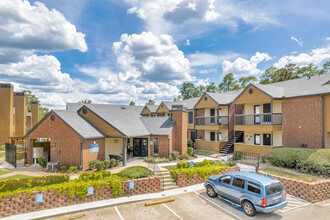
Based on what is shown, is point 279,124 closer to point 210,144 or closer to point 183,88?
point 210,144

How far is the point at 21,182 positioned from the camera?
1028cm

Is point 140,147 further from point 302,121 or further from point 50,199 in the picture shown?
point 302,121

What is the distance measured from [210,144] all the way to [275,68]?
37.8 m

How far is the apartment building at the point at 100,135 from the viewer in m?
16.7

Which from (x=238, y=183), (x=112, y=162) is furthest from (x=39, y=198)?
(x=238, y=183)

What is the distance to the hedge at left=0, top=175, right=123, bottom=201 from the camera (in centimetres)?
993

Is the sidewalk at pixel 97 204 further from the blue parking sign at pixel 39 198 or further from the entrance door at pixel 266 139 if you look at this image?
the entrance door at pixel 266 139

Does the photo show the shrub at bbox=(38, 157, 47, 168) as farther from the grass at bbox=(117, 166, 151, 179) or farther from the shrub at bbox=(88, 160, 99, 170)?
the grass at bbox=(117, 166, 151, 179)

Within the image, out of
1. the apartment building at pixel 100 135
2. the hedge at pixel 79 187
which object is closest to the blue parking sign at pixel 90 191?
the hedge at pixel 79 187

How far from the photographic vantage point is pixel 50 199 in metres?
10.2

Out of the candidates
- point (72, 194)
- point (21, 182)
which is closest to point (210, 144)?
point (72, 194)

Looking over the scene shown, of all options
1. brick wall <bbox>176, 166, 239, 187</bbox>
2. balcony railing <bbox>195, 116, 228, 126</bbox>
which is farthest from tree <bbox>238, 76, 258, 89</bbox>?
brick wall <bbox>176, 166, 239, 187</bbox>

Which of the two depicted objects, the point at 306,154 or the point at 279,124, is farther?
the point at 279,124

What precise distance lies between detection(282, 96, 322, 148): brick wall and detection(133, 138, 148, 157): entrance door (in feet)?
46.2
